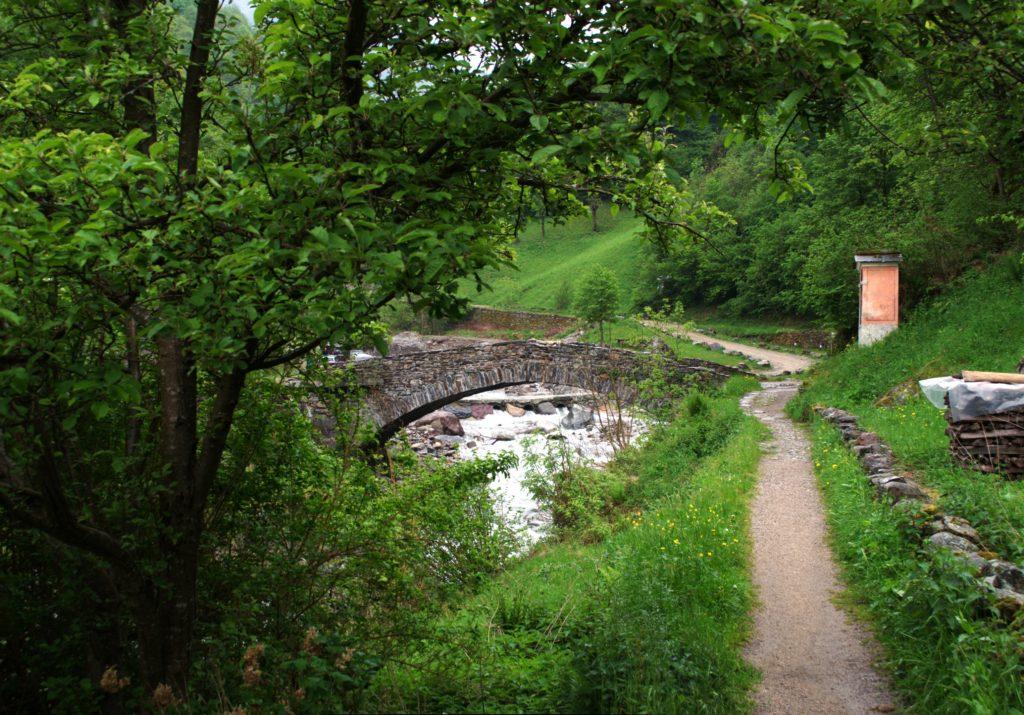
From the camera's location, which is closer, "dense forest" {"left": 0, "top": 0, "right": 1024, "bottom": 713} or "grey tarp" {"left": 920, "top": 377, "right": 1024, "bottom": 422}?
"dense forest" {"left": 0, "top": 0, "right": 1024, "bottom": 713}

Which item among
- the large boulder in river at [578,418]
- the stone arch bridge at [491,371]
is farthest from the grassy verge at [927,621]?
the large boulder in river at [578,418]

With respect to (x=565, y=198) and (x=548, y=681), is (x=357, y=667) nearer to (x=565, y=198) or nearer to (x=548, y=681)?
(x=548, y=681)

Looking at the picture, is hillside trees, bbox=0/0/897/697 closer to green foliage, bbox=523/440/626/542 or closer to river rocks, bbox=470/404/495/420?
green foliage, bbox=523/440/626/542

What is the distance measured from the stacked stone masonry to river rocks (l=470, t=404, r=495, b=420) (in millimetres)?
18294

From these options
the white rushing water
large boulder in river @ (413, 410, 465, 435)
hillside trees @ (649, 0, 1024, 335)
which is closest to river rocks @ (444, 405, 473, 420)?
the white rushing water

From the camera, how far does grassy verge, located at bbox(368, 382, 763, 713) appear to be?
3943 mm

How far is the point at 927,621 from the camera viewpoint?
4.14 meters

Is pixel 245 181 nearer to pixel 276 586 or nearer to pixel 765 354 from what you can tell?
pixel 276 586

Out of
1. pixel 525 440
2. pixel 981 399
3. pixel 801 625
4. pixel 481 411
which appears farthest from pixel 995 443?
pixel 481 411

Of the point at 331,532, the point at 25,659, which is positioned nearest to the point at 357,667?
the point at 331,532

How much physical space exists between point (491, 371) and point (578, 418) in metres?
5.76

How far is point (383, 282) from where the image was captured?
2668 millimetres

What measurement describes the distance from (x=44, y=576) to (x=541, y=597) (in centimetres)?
370

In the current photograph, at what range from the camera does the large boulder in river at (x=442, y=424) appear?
22.9 meters
